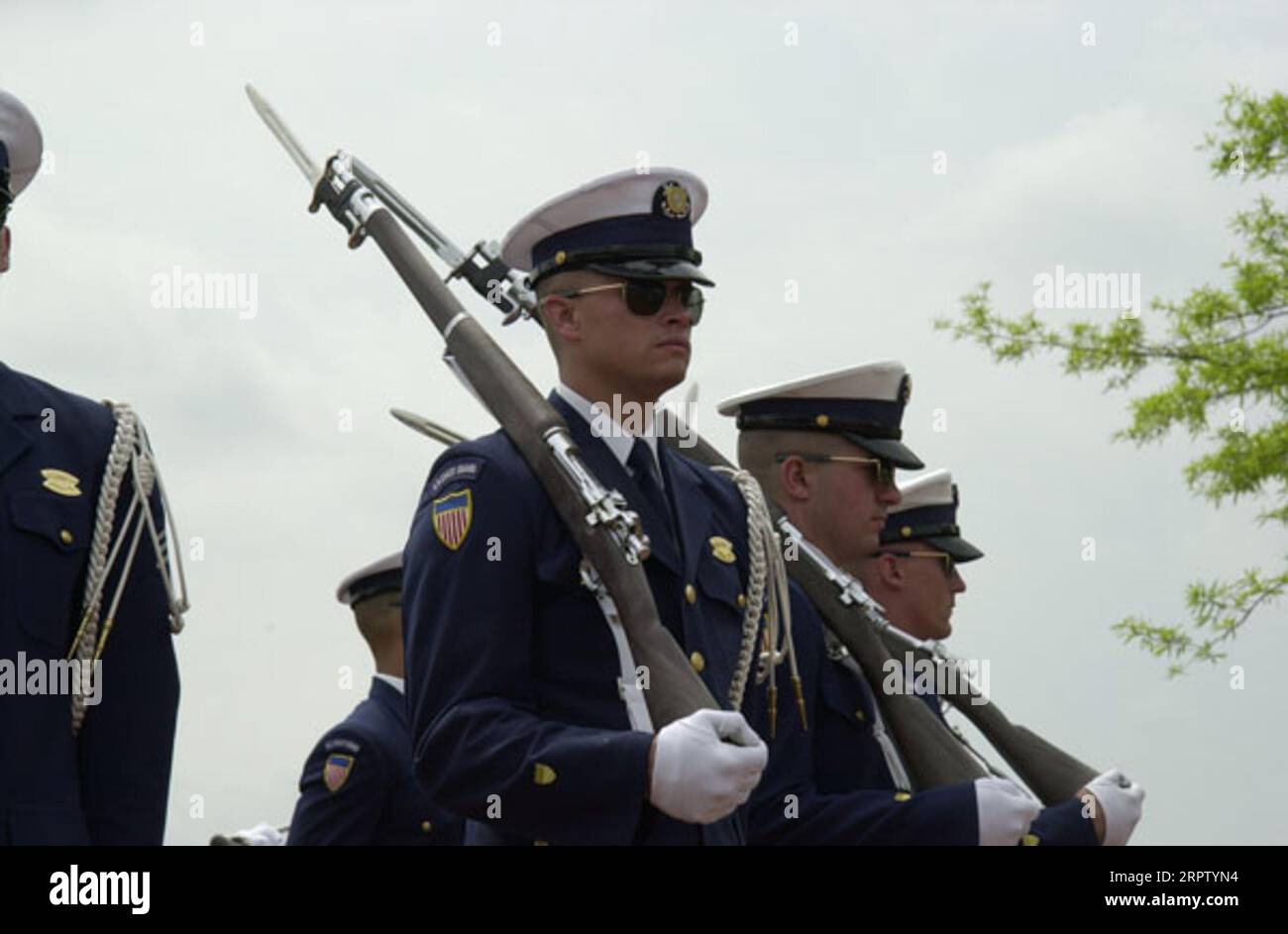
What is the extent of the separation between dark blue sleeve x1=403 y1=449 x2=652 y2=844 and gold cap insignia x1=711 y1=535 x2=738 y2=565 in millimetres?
597

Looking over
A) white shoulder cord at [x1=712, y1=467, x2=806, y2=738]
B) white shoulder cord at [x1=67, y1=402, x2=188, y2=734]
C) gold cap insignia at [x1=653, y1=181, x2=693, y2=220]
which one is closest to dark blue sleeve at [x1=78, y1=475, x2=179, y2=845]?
white shoulder cord at [x1=67, y1=402, x2=188, y2=734]

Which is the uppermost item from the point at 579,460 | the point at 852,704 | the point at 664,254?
the point at 664,254

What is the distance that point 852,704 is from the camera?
23.3 feet

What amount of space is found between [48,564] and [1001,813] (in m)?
2.69

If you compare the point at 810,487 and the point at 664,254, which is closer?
the point at 664,254

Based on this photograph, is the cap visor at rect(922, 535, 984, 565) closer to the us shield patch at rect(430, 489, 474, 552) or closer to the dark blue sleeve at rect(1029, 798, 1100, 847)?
the dark blue sleeve at rect(1029, 798, 1100, 847)

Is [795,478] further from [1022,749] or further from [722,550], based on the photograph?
[722,550]

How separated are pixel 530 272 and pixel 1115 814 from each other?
8.14ft

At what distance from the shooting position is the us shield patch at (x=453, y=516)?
18.1ft
